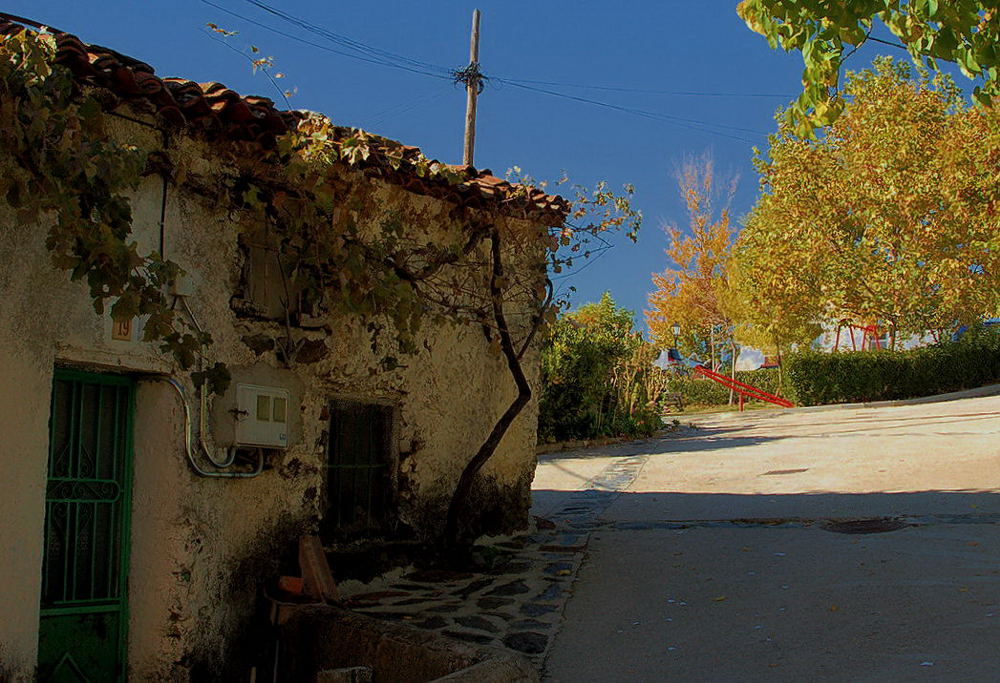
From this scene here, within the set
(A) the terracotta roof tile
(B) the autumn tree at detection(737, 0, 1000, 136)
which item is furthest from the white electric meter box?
(B) the autumn tree at detection(737, 0, 1000, 136)

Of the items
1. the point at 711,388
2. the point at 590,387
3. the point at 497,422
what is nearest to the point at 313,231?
the point at 497,422

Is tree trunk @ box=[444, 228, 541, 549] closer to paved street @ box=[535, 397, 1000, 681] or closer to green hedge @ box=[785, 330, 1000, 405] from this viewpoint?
paved street @ box=[535, 397, 1000, 681]

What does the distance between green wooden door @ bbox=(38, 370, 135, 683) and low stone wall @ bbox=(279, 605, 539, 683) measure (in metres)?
0.94

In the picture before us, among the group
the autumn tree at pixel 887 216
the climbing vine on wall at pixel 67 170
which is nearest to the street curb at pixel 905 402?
the autumn tree at pixel 887 216

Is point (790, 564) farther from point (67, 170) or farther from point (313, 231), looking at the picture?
point (67, 170)

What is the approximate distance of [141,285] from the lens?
4.45 m

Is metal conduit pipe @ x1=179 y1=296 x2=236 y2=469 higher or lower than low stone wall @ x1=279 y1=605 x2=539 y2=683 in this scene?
higher

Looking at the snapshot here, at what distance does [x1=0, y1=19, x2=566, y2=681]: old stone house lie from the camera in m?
4.64

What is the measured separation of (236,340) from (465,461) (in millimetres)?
2554

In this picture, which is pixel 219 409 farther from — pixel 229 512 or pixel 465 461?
pixel 465 461

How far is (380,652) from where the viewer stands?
5.08 meters

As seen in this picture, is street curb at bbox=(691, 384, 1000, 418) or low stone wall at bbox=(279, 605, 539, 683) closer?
low stone wall at bbox=(279, 605, 539, 683)

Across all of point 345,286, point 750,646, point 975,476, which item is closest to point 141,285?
point 345,286

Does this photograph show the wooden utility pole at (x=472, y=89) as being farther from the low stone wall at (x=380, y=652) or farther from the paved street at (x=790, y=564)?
→ the low stone wall at (x=380, y=652)
